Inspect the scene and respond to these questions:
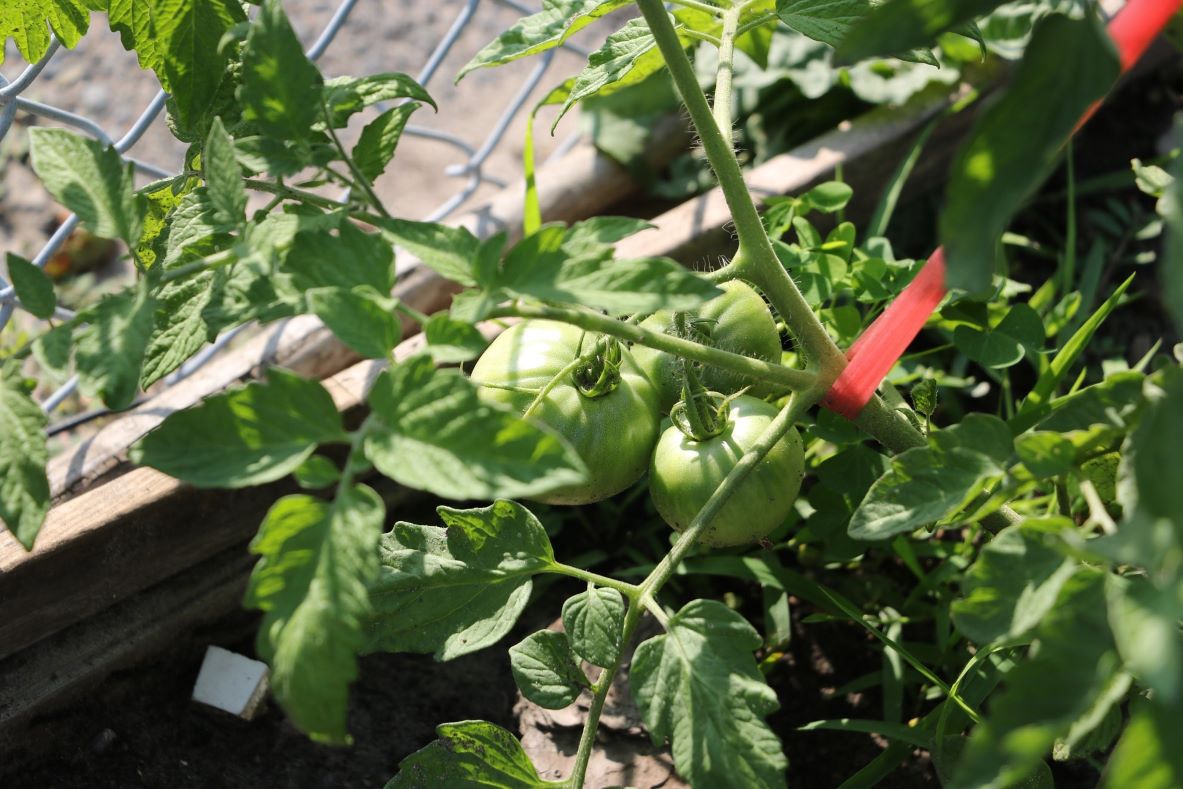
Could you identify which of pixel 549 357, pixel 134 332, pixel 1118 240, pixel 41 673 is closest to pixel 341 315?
pixel 134 332

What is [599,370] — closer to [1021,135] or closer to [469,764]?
[469,764]

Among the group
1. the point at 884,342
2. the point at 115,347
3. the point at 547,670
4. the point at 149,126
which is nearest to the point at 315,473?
the point at 115,347

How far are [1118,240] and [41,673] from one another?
1.87 meters

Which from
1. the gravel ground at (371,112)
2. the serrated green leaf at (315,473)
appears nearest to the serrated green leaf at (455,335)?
the serrated green leaf at (315,473)

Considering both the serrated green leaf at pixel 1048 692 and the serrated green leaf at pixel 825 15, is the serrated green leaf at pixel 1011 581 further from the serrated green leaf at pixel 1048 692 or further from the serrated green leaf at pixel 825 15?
the serrated green leaf at pixel 825 15

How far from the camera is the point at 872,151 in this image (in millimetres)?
1979

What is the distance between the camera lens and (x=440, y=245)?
0.92m

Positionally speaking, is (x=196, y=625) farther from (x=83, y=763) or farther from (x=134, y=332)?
(x=134, y=332)

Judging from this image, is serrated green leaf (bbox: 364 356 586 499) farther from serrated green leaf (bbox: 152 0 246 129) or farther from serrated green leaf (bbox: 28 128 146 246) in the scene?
serrated green leaf (bbox: 152 0 246 129)

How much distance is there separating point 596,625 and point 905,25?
602 mm

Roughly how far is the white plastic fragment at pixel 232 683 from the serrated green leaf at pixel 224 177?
0.78 meters

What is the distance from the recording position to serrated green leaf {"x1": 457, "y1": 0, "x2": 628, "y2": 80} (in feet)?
4.09

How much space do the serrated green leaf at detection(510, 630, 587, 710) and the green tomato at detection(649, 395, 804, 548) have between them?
220mm

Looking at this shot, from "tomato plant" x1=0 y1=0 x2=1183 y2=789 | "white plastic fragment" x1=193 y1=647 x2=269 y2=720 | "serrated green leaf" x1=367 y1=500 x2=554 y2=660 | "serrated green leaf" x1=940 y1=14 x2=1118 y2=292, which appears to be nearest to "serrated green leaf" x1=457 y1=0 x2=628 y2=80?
"tomato plant" x1=0 y1=0 x2=1183 y2=789
